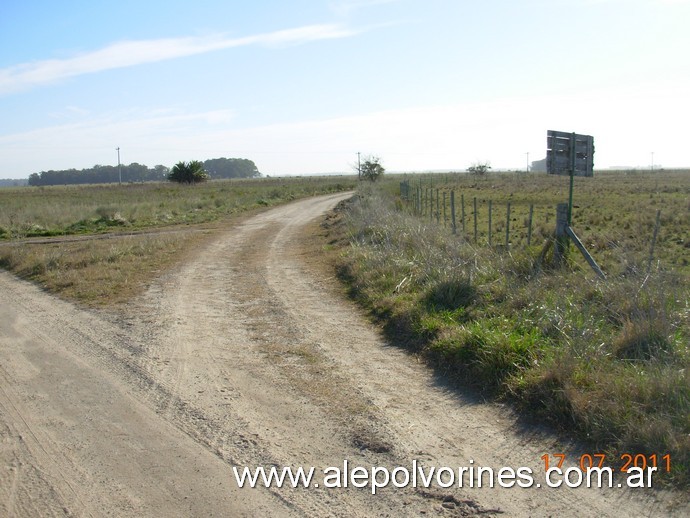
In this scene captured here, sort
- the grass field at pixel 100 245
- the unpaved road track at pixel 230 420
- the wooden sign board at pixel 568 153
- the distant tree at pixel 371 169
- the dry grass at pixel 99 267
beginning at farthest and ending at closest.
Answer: the distant tree at pixel 371 169 → the grass field at pixel 100 245 → the dry grass at pixel 99 267 → the wooden sign board at pixel 568 153 → the unpaved road track at pixel 230 420

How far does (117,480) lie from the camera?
163 inches

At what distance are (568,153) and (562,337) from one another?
539 centimetres

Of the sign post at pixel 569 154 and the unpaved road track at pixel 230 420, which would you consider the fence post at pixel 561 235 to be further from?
the unpaved road track at pixel 230 420

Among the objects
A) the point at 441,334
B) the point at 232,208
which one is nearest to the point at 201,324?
the point at 441,334

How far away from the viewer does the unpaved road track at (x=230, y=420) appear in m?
3.87

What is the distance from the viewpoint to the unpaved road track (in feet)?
12.7

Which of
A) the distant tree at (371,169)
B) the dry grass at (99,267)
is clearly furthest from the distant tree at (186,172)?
the dry grass at (99,267)

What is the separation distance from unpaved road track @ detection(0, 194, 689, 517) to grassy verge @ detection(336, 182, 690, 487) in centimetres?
36

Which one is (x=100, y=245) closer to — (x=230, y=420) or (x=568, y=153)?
(x=568, y=153)

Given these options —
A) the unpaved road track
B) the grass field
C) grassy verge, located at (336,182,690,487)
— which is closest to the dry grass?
A: the grass field

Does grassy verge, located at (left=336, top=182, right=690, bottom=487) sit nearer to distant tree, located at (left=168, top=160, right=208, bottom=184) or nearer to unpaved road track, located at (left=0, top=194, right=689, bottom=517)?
→ unpaved road track, located at (left=0, top=194, right=689, bottom=517)

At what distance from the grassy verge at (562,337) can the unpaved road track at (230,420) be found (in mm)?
358

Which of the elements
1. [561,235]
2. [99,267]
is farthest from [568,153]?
[99,267]

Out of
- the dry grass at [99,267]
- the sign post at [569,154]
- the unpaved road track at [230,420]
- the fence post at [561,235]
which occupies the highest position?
the sign post at [569,154]
